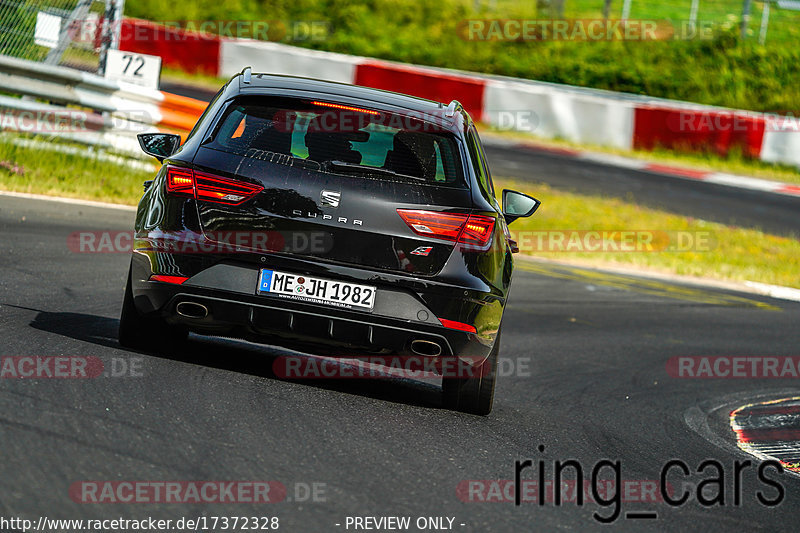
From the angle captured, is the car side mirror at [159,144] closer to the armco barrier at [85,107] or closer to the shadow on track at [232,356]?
the shadow on track at [232,356]

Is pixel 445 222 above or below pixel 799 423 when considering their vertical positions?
above

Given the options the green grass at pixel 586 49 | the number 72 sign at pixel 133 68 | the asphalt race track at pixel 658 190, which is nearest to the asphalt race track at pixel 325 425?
the number 72 sign at pixel 133 68

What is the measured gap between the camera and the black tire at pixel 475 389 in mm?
6266

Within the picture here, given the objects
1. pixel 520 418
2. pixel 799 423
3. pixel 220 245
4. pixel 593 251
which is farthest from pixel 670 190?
→ pixel 220 245

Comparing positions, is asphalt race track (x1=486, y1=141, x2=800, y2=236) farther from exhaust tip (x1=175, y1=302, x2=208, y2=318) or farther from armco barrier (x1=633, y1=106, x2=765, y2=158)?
exhaust tip (x1=175, y1=302, x2=208, y2=318)

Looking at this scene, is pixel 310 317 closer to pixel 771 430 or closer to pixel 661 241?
pixel 771 430

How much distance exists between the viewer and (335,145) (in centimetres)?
593

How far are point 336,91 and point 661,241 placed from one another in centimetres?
1162

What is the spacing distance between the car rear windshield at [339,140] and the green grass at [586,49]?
78.7 ft

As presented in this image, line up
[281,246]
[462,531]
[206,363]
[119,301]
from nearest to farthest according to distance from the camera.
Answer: [462,531], [281,246], [206,363], [119,301]

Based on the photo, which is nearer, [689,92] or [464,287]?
[464,287]

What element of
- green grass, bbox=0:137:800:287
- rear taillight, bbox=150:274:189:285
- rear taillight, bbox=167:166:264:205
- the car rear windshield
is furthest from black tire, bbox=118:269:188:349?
green grass, bbox=0:137:800:287

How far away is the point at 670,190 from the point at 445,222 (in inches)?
625

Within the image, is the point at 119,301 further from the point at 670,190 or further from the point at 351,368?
the point at 670,190
